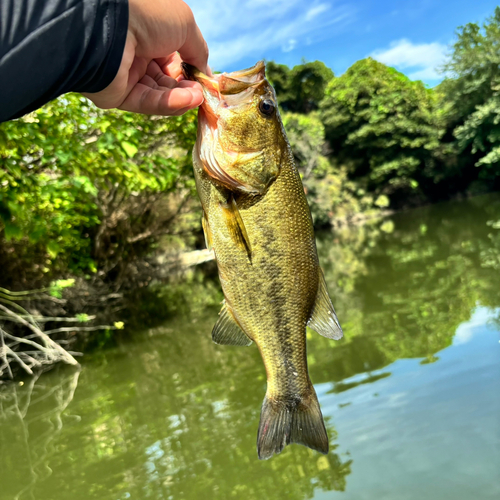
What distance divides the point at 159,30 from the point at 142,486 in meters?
4.01

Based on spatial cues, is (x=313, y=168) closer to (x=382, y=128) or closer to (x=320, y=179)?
(x=320, y=179)

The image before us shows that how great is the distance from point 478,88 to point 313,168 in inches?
457

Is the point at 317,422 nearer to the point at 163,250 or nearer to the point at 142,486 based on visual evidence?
the point at 142,486

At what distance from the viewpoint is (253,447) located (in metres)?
4.66

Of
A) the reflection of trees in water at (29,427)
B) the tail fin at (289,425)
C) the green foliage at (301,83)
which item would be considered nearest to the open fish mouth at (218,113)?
the tail fin at (289,425)

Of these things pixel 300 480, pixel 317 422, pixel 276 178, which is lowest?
pixel 300 480

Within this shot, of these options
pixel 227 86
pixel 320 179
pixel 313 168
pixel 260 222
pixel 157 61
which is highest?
pixel 313 168

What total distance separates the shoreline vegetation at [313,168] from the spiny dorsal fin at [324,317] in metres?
5.40

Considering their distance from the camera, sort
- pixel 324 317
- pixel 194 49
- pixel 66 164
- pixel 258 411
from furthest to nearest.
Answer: pixel 66 164, pixel 258 411, pixel 324 317, pixel 194 49

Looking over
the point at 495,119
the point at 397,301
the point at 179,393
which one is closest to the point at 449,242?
the point at 397,301

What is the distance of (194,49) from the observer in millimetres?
1837

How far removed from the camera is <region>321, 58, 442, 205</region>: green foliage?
33.8 m

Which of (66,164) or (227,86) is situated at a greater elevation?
(66,164)

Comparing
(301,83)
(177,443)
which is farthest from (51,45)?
(301,83)
